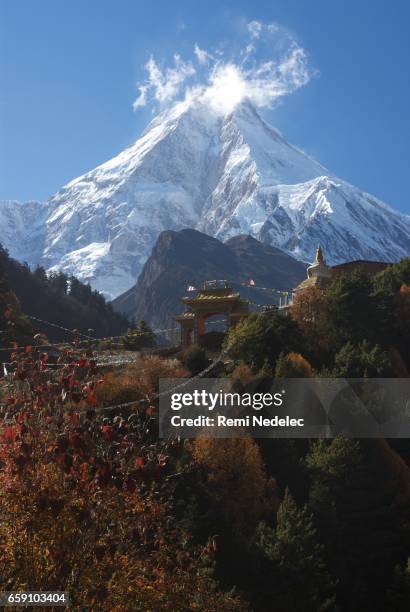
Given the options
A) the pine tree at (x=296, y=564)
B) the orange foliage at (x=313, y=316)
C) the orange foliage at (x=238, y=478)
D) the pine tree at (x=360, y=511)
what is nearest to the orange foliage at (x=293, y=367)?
the pine tree at (x=360, y=511)

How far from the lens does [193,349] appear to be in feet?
158

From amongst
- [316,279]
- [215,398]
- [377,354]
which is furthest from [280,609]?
[316,279]

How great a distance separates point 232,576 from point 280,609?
234cm

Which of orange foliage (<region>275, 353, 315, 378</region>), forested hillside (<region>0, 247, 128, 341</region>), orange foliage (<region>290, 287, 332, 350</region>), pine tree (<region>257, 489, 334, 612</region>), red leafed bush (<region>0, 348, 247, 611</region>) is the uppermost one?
forested hillside (<region>0, 247, 128, 341</region>)

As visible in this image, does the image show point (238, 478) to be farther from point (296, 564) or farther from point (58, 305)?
point (58, 305)

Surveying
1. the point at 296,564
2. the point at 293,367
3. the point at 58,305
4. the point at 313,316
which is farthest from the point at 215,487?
the point at 58,305

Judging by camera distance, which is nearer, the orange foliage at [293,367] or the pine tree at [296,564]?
the pine tree at [296,564]

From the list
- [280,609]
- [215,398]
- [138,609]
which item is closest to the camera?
[138,609]

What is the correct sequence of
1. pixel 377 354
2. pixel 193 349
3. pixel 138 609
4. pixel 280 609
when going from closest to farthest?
1. pixel 138 609
2. pixel 280 609
3. pixel 377 354
4. pixel 193 349

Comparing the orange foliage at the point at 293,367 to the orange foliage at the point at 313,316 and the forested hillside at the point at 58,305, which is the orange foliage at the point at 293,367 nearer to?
the orange foliage at the point at 313,316

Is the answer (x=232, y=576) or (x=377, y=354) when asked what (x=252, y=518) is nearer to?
(x=232, y=576)

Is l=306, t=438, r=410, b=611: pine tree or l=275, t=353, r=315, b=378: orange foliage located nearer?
l=306, t=438, r=410, b=611: pine tree

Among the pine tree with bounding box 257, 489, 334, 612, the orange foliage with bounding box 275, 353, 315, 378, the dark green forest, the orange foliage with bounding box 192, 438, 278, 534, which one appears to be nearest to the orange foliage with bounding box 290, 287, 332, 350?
the dark green forest

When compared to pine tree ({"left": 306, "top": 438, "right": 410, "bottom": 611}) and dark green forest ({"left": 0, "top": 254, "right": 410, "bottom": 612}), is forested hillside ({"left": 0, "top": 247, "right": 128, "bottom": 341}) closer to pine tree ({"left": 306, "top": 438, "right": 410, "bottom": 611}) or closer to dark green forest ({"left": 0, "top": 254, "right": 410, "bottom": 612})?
dark green forest ({"left": 0, "top": 254, "right": 410, "bottom": 612})
